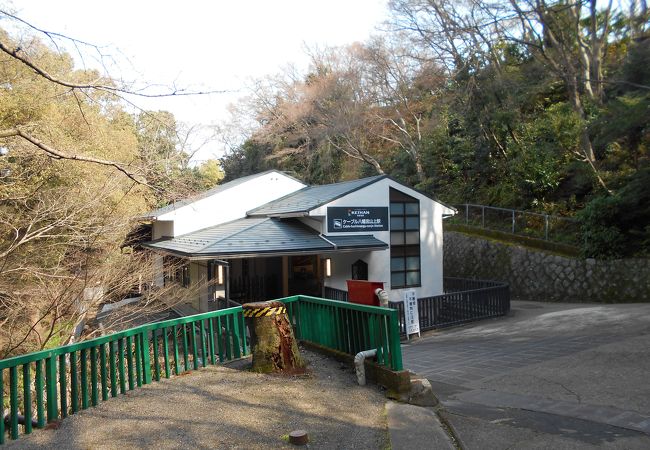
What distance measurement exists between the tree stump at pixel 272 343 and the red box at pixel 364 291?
16.7ft

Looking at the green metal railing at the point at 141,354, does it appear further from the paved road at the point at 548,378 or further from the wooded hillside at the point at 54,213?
the wooded hillside at the point at 54,213

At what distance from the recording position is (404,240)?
17922mm

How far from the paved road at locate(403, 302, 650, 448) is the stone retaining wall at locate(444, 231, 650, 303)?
6.61 feet

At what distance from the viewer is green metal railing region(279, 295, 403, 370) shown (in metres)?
6.19

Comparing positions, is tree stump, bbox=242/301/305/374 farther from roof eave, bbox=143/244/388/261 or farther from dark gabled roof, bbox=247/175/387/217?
dark gabled roof, bbox=247/175/387/217

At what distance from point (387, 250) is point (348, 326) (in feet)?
34.2

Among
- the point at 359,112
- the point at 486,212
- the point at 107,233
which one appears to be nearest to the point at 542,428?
the point at 107,233

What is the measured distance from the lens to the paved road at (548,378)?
5.16 meters

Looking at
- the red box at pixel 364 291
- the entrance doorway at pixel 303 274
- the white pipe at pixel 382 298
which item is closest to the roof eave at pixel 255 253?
the red box at pixel 364 291

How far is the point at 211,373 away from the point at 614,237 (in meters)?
14.7

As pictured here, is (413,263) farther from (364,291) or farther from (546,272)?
(364,291)

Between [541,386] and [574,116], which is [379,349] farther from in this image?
[574,116]

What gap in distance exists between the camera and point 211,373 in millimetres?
6887

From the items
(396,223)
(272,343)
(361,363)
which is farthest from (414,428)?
(396,223)
